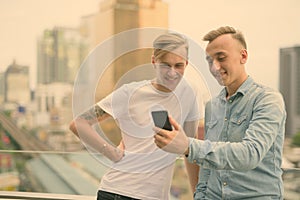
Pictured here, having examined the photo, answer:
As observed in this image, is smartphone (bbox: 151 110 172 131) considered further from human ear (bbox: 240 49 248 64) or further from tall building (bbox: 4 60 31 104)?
tall building (bbox: 4 60 31 104)

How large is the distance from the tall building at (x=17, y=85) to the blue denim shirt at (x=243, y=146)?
2235 mm

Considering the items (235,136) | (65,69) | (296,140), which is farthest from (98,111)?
(65,69)

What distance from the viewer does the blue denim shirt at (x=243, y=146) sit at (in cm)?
110

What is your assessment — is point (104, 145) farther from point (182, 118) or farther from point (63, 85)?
point (63, 85)

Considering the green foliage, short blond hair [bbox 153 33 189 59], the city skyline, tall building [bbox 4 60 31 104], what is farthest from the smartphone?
tall building [bbox 4 60 31 104]

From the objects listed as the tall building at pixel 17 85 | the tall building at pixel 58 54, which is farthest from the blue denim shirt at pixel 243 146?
the tall building at pixel 17 85

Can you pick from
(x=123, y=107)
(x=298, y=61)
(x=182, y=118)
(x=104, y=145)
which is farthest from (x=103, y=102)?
(x=298, y=61)

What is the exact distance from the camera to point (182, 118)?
1382mm

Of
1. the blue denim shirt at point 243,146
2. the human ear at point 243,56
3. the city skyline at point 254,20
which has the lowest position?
the blue denim shirt at point 243,146

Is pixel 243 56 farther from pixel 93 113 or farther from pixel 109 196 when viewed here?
pixel 109 196

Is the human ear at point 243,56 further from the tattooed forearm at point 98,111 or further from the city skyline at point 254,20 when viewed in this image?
the city skyline at point 254,20

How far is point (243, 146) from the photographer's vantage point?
1106mm

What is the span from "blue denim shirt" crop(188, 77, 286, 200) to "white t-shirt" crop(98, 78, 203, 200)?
113 mm

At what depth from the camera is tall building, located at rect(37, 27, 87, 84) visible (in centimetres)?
276
